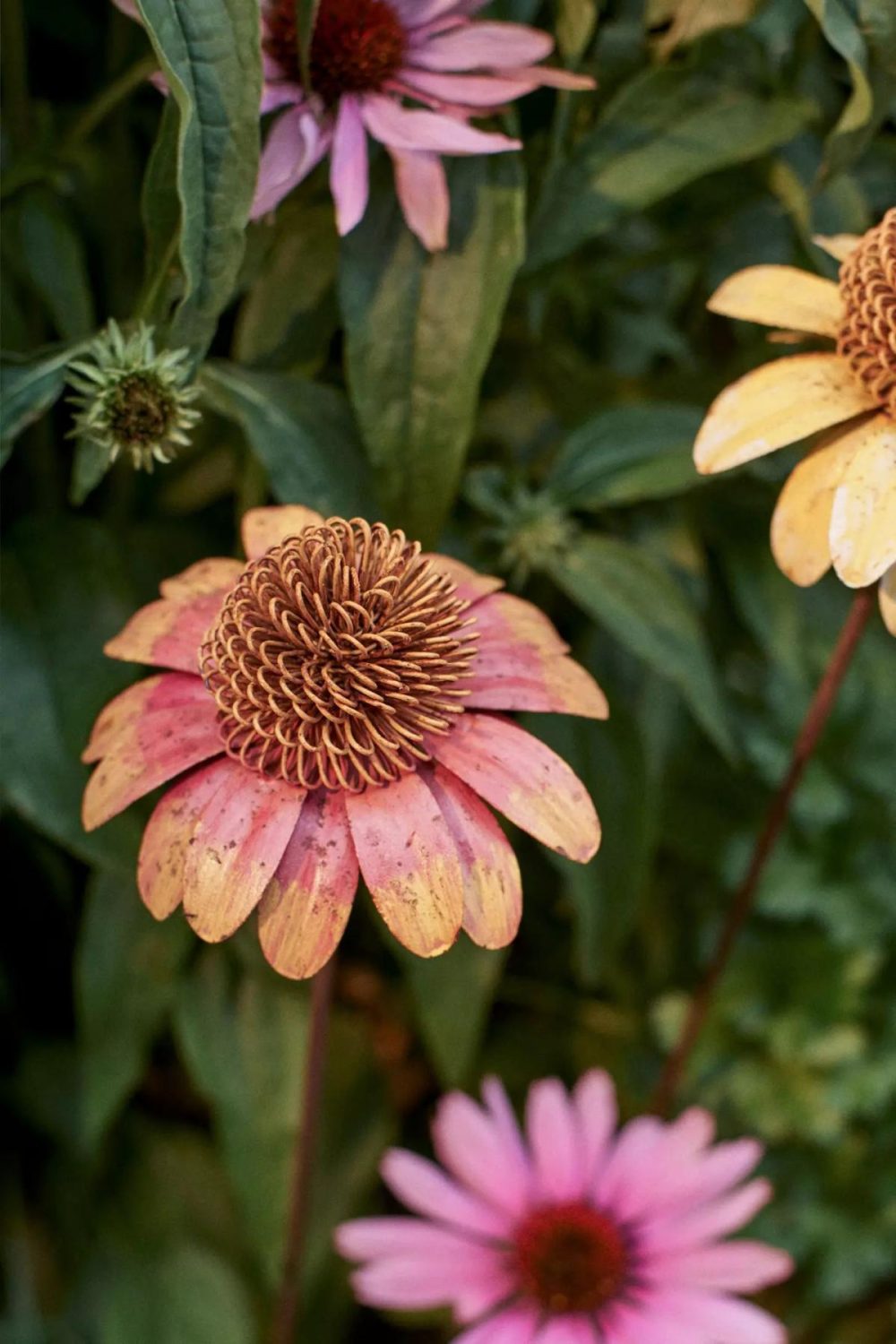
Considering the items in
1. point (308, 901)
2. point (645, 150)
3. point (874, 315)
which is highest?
point (645, 150)

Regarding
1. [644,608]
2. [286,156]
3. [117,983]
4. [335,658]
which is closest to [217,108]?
[286,156]

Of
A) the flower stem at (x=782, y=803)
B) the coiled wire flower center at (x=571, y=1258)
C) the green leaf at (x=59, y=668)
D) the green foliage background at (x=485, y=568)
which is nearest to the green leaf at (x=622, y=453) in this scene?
the green foliage background at (x=485, y=568)

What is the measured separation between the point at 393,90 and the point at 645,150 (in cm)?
12

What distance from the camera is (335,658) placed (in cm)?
37

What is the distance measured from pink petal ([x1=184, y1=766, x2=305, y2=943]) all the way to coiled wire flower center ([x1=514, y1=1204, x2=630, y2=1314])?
293mm

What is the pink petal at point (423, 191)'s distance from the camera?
0.49 m

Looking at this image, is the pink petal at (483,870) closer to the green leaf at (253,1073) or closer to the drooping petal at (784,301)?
the drooping petal at (784,301)

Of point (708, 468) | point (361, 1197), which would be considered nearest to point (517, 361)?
point (708, 468)

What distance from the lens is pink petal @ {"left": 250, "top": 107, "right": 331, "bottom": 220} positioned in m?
0.46

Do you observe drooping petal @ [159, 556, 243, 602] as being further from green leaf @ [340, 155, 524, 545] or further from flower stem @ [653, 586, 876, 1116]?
flower stem @ [653, 586, 876, 1116]

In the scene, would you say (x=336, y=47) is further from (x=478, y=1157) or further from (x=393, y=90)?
(x=478, y=1157)

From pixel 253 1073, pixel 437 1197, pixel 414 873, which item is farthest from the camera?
pixel 253 1073

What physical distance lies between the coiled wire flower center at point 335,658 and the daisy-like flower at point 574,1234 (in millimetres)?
276

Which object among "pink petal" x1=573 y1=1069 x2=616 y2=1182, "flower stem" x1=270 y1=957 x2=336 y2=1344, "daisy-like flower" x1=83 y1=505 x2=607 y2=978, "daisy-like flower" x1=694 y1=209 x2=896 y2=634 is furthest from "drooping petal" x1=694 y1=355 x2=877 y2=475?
"pink petal" x1=573 y1=1069 x2=616 y2=1182
